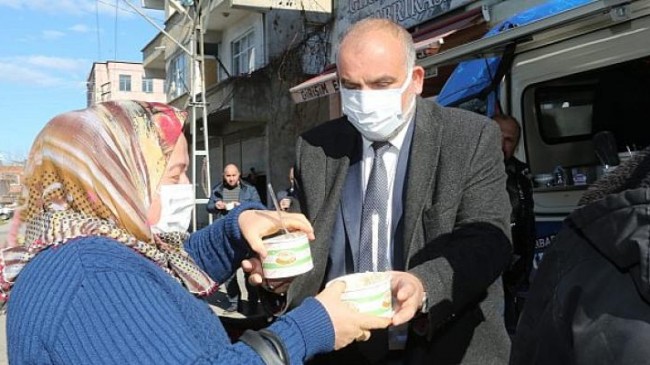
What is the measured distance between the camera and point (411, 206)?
2.06 m

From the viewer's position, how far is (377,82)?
2342 mm

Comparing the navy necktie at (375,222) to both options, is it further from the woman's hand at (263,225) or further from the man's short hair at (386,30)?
the man's short hair at (386,30)

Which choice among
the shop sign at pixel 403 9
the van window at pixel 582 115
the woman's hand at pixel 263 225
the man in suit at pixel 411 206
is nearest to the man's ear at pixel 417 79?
the man in suit at pixel 411 206

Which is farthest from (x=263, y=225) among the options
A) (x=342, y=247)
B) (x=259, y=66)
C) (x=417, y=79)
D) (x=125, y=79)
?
(x=125, y=79)

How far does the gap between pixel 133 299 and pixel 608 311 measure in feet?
3.06

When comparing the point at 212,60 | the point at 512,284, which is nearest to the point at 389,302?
the point at 512,284

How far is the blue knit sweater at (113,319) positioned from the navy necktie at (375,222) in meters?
0.61

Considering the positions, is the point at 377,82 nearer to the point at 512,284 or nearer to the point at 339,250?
the point at 339,250

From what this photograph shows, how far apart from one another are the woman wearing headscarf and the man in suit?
41 cm

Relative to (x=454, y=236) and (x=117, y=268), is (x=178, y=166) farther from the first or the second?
(x=454, y=236)

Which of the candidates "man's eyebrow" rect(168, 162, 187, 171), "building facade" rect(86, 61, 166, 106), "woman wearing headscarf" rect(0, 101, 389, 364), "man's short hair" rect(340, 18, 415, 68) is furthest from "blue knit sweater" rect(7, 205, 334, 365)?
"building facade" rect(86, 61, 166, 106)

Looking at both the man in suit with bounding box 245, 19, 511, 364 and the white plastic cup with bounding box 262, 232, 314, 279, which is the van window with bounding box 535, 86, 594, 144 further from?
the white plastic cup with bounding box 262, 232, 314, 279

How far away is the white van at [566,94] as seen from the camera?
13.6 feet

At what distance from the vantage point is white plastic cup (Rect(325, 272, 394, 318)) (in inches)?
65.7
